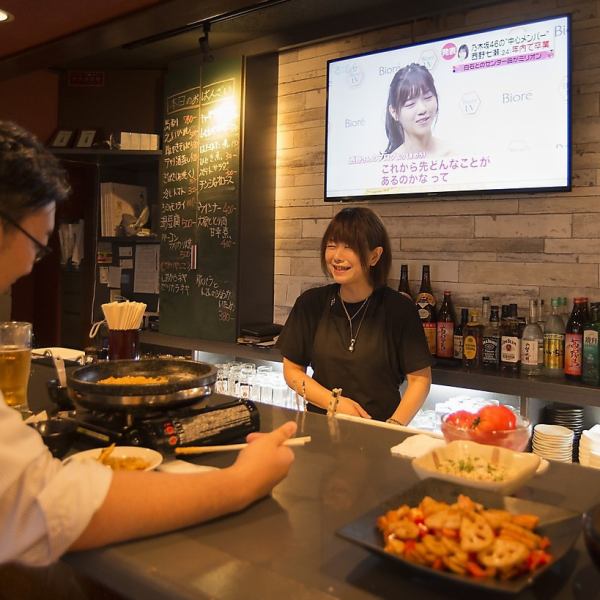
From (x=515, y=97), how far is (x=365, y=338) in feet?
4.94

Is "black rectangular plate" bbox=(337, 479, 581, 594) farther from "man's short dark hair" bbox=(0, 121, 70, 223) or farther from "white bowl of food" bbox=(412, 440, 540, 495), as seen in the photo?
"man's short dark hair" bbox=(0, 121, 70, 223)

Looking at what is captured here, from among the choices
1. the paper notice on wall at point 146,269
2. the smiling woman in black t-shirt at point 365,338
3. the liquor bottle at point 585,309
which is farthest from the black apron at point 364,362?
the paper notice on wall at point 146,269

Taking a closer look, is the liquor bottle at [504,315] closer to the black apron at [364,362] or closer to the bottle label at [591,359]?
the bottle label at [591,359]

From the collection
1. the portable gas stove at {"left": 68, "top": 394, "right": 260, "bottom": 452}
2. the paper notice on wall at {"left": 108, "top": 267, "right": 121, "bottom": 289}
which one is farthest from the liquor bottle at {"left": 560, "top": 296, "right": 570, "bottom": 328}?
the paper notice on wall at {"left": 108, "top": 267, "right": 121, "bottom": 289}

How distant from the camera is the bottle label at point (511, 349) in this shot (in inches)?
117

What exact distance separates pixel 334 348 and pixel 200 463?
130 cm

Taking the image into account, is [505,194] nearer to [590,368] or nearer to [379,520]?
[590,368]

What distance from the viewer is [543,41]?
2941 millimetres

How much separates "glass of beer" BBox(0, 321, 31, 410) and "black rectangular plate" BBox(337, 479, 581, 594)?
4.05 ft

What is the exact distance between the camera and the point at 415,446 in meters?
1.48

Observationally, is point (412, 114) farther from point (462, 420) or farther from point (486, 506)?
point (486, 506)

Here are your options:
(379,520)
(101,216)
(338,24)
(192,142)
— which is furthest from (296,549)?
(101,216)

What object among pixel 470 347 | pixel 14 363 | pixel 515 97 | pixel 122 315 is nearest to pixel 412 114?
pixel 515 97

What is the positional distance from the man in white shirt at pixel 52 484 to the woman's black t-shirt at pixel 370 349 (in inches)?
55.6
